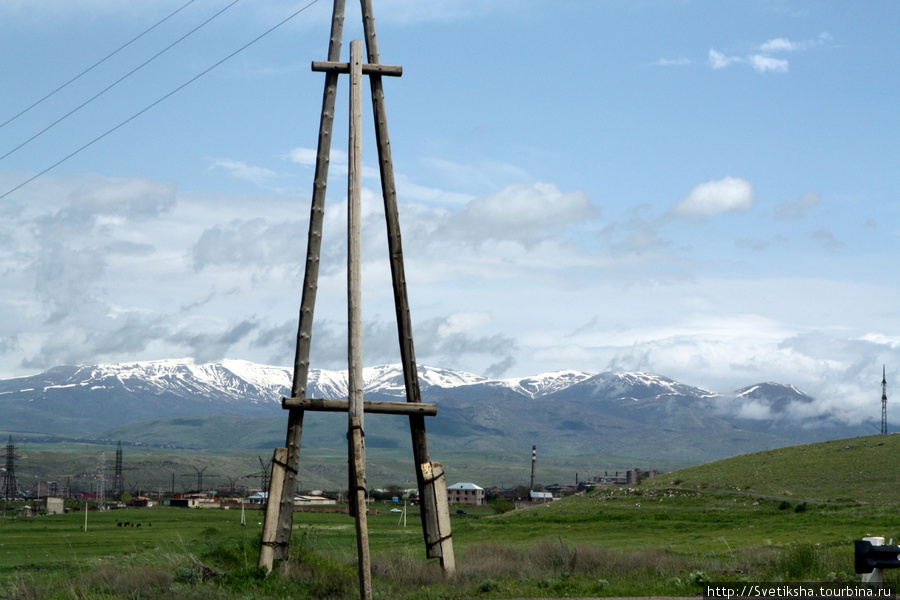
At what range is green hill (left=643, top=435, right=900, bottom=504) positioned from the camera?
72.4 m

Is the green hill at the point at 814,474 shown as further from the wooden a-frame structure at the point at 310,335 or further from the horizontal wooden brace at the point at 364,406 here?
the horizontal wooden brace at the point at 364,406

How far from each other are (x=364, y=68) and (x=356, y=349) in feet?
20.6

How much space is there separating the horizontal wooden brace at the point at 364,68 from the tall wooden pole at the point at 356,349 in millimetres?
1918

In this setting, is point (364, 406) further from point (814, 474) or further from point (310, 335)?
point (814, 474)

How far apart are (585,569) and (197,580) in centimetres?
801

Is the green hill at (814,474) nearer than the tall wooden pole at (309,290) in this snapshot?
No

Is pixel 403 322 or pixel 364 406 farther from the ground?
pixel 403 322

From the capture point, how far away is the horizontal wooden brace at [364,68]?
1841 centimetres

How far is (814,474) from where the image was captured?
271 feet

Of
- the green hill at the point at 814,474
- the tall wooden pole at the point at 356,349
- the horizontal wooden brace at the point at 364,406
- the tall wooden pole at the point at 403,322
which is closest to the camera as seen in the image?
the tall wooden pole at the point at 356,349

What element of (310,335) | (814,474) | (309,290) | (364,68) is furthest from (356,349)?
(814,474)

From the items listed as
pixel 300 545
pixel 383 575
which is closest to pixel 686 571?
pixel 383 575

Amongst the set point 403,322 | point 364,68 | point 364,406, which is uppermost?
point 364,68

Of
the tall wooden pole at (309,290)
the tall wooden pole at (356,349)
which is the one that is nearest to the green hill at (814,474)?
the tall wooden pole at (309,290)
